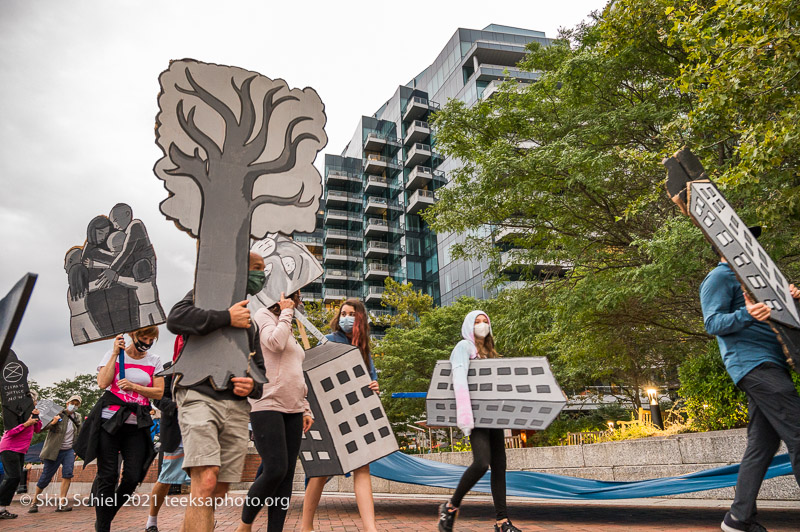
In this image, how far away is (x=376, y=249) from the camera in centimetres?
6644

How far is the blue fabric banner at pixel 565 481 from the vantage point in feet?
15.5

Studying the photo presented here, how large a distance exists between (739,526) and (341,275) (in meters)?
67.1

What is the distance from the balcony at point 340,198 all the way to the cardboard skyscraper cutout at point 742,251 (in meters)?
68.4

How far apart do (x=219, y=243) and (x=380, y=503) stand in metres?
5.98

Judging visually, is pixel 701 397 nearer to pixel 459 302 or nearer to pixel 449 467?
pixel 449 467

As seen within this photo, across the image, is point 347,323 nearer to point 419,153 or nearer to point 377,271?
point 419,153

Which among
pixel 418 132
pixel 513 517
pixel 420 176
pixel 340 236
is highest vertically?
pixel 418 132

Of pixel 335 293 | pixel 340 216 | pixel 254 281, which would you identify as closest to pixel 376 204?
pixel 340 216

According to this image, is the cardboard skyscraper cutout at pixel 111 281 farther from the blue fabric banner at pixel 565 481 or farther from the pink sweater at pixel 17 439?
the pink sweater at pixel 17 439

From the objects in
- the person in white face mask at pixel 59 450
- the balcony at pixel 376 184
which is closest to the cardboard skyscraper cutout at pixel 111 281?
the person in white face mask at pixel 59 450

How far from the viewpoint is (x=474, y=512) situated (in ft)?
21.0

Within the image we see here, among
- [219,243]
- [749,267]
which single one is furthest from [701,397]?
[219,243]

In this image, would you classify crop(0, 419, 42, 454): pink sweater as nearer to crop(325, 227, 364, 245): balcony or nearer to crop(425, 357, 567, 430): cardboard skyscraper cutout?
crop(425, 357, 567, 430): cardboard skyscraper cutout

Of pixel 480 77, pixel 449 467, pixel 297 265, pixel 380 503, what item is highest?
pixel 480 77
